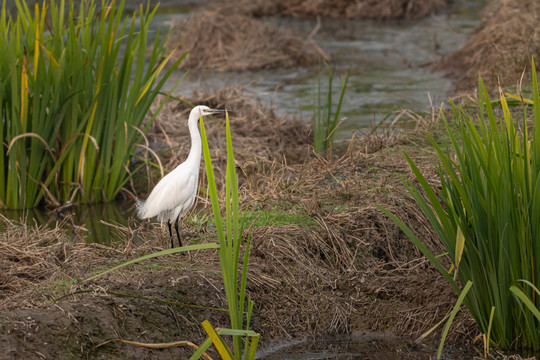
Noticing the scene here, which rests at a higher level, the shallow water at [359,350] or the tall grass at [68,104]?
the tall grass at [68,104]

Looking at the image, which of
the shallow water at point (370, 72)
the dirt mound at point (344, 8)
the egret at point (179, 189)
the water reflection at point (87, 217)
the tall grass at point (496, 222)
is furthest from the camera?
the dirt mound at point (344, 8)

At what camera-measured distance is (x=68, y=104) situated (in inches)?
257

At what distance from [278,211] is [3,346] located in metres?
2.21

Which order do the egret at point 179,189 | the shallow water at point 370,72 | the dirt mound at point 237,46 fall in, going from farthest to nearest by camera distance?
the dirt mound at point 237,46
the shallow water at point 370,72
the egret at point 179,189

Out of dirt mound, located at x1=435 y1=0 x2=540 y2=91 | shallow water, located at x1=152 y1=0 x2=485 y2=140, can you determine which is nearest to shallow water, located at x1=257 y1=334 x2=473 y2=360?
shallow water, located at x1=152 y1=0 x2=485 y2=140

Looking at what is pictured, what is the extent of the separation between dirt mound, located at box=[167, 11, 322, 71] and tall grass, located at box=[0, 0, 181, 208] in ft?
22.2

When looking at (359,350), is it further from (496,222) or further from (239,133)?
(239,133)

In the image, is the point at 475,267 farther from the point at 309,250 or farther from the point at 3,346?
the point at 3,346

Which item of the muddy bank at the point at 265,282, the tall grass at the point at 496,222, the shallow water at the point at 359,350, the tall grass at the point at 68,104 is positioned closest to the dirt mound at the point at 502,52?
the muddy bank at the point at 265,282

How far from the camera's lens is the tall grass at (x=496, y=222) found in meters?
3.55

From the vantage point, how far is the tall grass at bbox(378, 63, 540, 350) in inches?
140

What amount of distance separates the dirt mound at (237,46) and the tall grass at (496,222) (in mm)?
9921

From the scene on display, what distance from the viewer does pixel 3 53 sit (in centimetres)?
621

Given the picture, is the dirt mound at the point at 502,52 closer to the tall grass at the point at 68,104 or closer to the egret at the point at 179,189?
the tall grass at the point at 68,104
